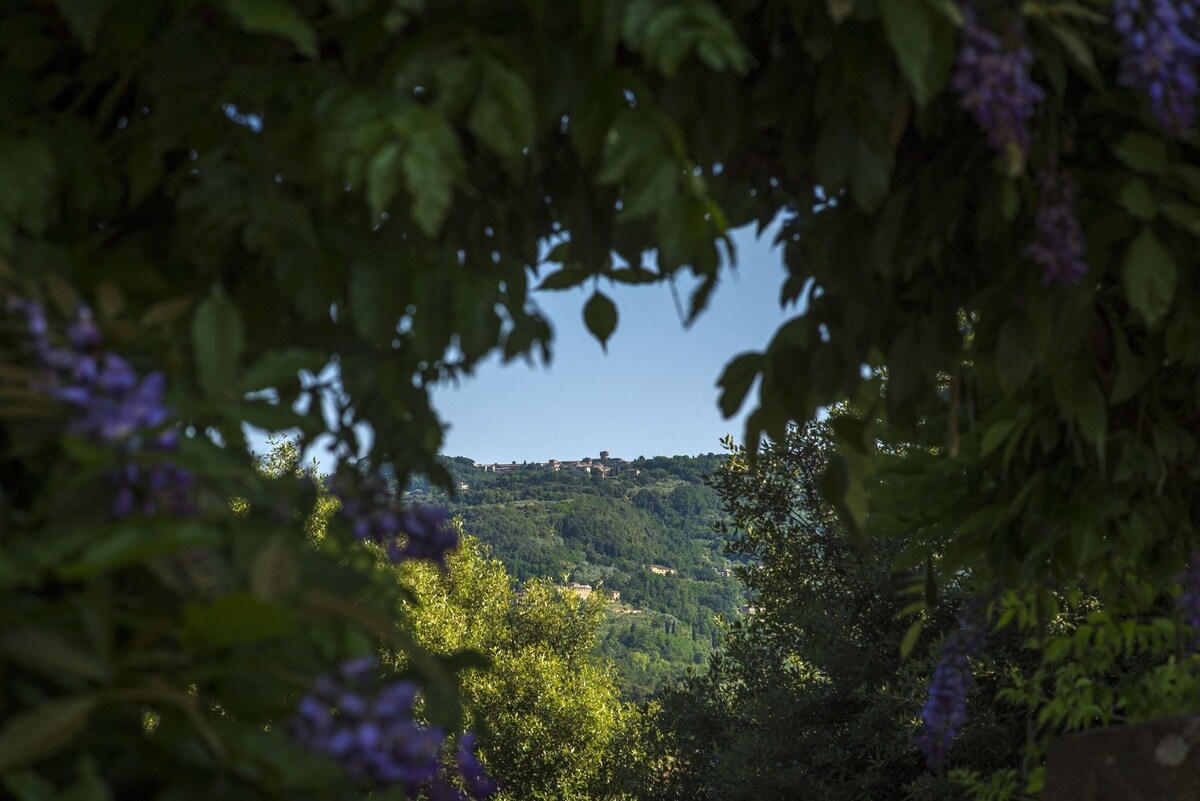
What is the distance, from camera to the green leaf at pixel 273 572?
2.81 ft

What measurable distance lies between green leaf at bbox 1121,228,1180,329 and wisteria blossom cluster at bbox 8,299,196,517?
140 centimetres

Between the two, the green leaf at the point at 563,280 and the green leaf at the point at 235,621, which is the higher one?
the green leaf at the point at 563,280

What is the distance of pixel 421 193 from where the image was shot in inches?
42.9

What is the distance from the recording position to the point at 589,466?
396 ft

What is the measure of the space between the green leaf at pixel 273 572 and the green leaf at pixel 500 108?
1.68ft

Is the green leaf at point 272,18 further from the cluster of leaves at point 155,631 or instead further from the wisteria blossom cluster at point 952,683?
the wisteria blossom cluster at point 952,683

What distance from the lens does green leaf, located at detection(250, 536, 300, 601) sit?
33.7 inches

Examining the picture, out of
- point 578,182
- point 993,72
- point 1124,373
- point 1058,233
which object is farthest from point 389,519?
point 1124,373

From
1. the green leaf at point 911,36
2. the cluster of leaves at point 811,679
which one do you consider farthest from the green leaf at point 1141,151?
the cluster of leaves at point 811,679

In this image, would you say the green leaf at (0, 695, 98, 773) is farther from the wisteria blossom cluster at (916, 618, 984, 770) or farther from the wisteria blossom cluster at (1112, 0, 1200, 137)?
the wisteria blossom cluster at (916, 618, 984, 770)

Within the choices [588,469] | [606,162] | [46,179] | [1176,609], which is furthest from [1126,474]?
[588,469]

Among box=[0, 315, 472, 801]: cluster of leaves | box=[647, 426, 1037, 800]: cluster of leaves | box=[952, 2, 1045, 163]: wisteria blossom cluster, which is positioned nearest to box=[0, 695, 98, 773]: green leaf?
box=[0, 315, 472, 801]: cluster of leaves

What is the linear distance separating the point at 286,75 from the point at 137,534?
0.69m

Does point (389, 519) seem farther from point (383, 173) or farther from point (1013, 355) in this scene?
point (1013, 355)
